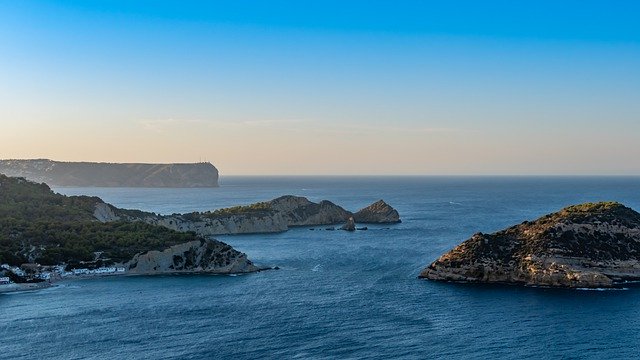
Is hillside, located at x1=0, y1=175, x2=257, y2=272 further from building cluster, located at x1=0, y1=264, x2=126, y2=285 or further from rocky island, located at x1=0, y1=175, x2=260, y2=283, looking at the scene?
building cluster, located at x1=0, y1=264, x2=126, y2=285

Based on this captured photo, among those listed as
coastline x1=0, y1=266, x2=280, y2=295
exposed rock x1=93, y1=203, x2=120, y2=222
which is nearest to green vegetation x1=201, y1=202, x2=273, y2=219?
exposed rock x1=93, y1=203, x2=120, y2=222

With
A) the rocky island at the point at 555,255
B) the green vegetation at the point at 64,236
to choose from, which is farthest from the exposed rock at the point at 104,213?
the rocky island at the point at 555,255

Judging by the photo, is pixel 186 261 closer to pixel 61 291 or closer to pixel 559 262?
pixel 61 291

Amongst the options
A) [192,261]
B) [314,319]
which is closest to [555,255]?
[314,319]

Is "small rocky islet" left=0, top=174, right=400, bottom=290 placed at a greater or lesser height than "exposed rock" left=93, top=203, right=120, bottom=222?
lesser

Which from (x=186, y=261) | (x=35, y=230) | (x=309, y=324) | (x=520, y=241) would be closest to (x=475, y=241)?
(x=520, y=241)

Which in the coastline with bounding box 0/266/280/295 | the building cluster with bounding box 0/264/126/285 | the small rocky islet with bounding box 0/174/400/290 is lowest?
the coastline with bounding box 0/266/280/295

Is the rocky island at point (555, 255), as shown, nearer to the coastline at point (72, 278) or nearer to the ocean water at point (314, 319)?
the ocean water at point (314, 319)

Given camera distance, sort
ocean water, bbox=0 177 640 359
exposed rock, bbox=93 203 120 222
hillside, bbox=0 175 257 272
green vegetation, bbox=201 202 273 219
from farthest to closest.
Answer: green vegetation, bbox=201 202 273 219 < exposed rock, bbox=93 203 120 222 < hillside, bbox=0 175 257 272 < ocean water, bbox=0 177 640 359
